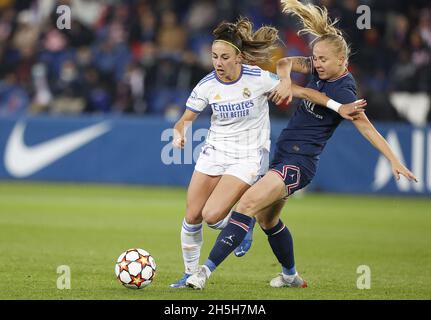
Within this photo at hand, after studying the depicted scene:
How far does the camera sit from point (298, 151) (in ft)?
25.5

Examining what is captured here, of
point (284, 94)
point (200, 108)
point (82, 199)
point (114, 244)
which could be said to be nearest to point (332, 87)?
point (284, 94)

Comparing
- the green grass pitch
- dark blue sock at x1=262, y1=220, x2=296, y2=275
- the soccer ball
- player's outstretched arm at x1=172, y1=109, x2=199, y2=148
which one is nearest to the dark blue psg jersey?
dark blue sock at x1=262, y1=220, x2=296, y2=275

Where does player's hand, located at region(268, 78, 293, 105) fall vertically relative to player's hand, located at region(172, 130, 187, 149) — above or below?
above

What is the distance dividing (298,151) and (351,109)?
637mm

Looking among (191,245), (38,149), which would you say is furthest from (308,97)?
(38,149)

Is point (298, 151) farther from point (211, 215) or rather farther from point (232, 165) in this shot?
point (211, 215)

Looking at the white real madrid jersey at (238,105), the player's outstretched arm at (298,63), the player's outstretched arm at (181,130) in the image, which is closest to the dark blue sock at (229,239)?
the white real madrid jersey at (238,105)

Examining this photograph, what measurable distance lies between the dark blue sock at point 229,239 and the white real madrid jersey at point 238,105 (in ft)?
2.23

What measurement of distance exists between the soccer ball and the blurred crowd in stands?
36.7ft

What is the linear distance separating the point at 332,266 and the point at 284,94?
2.69m

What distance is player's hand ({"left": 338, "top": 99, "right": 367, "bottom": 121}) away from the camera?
7441mm

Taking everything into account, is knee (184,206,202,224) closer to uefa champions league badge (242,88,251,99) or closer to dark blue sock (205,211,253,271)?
dark blue sock (205,211,253,271)

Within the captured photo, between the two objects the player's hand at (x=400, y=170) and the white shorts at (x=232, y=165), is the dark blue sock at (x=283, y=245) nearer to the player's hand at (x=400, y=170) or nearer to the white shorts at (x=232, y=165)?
the white shorts at (x=232, y=165)
